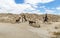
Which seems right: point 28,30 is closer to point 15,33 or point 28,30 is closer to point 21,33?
point 21,33

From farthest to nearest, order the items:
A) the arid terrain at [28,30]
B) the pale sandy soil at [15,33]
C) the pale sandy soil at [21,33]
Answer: the arid terrain at [28,30] < the pale sandy soil at [21,33] < the pale sandy soil at [15,33]

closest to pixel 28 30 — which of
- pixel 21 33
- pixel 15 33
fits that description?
pixel 21 33

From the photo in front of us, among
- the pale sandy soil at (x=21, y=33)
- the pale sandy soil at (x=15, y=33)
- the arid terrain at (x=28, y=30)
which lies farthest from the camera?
the arid terrain at (x=28, y=30)

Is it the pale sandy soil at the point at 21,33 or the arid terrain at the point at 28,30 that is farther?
the arid terrain at the point at 28,30

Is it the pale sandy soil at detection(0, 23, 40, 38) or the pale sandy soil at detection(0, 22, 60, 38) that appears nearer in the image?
the pale sandy soil at detection(0, 23, 40, 38)

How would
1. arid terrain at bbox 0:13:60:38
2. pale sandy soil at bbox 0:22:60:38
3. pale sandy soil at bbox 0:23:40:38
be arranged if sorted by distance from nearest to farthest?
1. pale sandy soil at bbox 0:23:40:38
2. pale sandy soil at bbox 0:22:60:38
3. arid terrain at bbox 0:13:60:38

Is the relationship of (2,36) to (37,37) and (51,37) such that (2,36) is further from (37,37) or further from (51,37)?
(51,37)

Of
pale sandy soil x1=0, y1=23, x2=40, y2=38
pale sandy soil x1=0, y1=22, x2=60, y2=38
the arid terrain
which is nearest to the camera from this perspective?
pale sandy soil x1=0, y1=23, x2=40, y2=38

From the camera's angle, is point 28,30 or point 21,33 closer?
point 21,33

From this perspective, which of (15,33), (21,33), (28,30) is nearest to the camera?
(15,33)

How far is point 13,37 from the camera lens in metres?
15.4

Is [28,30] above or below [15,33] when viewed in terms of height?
below

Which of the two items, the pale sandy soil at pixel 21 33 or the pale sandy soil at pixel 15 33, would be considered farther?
the pale sandy soil at pixel 21 33

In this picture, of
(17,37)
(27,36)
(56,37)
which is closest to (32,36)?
(27,36)
